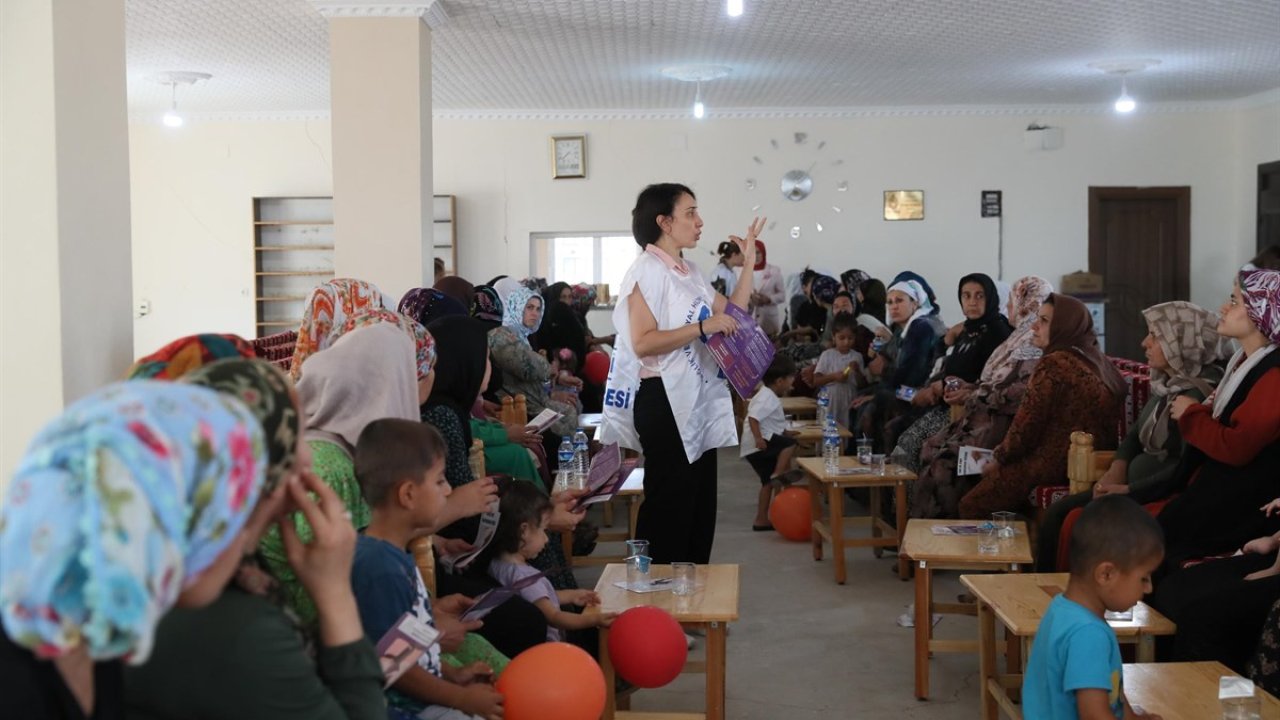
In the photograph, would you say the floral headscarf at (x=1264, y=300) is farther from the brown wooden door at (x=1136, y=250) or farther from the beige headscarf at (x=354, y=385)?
the brown wooden door at (x=1136, y=250)

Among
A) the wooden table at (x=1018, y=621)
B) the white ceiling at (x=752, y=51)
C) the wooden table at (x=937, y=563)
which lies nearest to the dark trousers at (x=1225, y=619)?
the wooden table at (x=1018, y=621)

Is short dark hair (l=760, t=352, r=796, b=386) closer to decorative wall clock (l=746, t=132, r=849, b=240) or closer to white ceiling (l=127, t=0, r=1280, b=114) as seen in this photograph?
white ceiling (l=127, t=0, r=1280, b=114)

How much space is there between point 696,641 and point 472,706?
2.05 m

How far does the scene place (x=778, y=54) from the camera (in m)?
9.11

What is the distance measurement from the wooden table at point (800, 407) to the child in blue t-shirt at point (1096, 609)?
5575mm

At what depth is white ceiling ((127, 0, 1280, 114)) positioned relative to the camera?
7.58m

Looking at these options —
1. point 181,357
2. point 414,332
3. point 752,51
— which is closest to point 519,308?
point 752,51

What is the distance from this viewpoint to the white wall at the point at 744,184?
1179 cm

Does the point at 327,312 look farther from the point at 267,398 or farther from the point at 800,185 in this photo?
the point at 800,185

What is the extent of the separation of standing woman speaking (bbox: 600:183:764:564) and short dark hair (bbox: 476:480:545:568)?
0.92m

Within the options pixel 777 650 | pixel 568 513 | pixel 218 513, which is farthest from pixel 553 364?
pixel 218 513

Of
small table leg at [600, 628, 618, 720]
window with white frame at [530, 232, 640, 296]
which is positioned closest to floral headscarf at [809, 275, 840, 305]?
window with white frame at [530, 232, 640, 296]

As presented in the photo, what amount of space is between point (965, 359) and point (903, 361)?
2.68 ft

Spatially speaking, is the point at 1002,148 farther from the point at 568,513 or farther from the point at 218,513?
the point at 218,513
